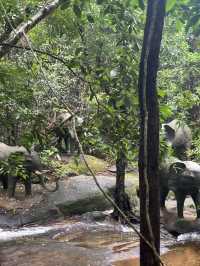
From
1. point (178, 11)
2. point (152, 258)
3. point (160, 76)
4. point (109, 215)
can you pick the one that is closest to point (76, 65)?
point (178, 11)

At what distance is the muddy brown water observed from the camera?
7.74 m

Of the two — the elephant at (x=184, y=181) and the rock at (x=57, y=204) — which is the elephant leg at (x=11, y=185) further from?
the elephant at (x=184, y=181)

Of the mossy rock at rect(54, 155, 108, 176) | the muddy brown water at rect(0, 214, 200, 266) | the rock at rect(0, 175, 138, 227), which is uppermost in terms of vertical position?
the mossy rock at rect(54, 155, 108, 176)

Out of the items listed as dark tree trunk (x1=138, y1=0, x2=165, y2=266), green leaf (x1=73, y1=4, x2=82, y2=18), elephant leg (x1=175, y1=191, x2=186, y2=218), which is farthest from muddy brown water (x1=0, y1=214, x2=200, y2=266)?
green leaf (x1=73, y1=4, x2=82, y2=18)

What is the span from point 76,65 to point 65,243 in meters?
5.49

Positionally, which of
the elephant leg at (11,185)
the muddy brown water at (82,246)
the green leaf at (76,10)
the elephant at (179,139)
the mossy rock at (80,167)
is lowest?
the muddy brown water at (82,246)

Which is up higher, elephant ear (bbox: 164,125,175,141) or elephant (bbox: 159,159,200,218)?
elephant ear (bbox: 164,125,175,141)

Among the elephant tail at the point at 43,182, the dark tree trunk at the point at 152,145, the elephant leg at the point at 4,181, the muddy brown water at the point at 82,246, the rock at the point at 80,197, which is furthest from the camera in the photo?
the elephant leg at the point at 4,181

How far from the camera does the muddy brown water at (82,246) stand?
7742mm

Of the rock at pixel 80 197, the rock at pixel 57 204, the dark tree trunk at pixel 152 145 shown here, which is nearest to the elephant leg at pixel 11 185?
the rock at pixel 57 204

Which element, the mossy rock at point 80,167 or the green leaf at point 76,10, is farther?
the mossy rock at point 80,167

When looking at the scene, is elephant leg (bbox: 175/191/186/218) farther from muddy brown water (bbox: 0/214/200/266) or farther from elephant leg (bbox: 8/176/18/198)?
elephant leg (bbox: 8/176/18/198)

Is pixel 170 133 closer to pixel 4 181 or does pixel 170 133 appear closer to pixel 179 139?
pixel 179 139

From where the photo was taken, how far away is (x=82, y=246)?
8773 millimetres
